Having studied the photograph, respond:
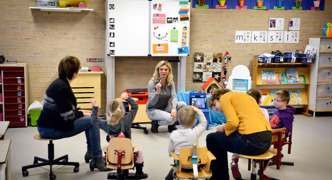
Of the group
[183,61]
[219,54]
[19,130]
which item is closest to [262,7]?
[219,54]

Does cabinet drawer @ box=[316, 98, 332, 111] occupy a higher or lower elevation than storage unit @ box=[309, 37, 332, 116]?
lower

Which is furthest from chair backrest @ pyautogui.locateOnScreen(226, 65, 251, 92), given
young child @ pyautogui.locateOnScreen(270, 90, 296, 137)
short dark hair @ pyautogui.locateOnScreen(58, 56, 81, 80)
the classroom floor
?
short dark hair @ pyautogui.locateOnScreen(58, 56, 81, 80)

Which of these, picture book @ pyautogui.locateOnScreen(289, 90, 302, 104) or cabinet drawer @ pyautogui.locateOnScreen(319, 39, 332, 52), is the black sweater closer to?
picture book @ pyautogui.locateOnScreen(289, 90, 302, 104)

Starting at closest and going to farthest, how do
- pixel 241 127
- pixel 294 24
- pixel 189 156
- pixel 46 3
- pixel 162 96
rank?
1. pixel 189 156
2. pixel 241 127
3. pixel 162 96
4. pixel 46 3
5. pixel 294 24

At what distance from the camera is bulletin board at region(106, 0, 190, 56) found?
615 centimetres

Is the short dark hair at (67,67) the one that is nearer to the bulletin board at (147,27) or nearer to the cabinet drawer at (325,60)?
the bulletin board at (147,27)

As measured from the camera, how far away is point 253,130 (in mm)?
3406

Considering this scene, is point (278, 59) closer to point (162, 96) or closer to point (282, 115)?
point (162, 96)

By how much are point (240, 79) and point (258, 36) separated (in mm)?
986

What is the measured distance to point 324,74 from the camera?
7.04 meters

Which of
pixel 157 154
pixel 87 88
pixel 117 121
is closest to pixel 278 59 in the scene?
pixel 157 154

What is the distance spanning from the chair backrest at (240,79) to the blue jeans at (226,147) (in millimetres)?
3251

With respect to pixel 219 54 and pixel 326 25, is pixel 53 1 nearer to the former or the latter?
pixel 219 54

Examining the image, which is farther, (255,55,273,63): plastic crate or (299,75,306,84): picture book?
(299,75,306,84): picture book
